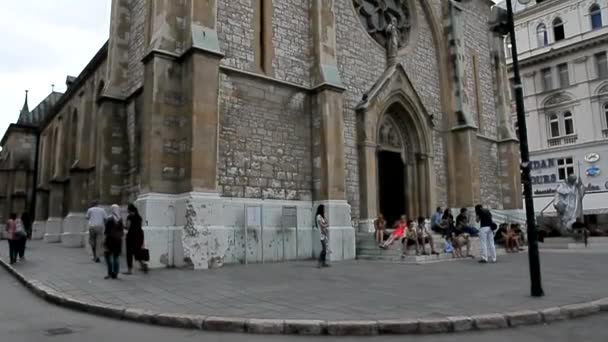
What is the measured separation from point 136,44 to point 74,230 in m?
10.7

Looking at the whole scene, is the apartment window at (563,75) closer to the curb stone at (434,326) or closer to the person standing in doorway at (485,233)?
the person standing in doorway at (485,233)

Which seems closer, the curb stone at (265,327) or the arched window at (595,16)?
the curb stone at (265,327)

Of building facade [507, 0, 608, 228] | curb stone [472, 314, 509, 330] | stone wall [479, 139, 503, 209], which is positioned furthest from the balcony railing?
curb stone [472, 314, 509, 330]

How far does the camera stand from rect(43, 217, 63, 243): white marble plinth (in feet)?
83.3

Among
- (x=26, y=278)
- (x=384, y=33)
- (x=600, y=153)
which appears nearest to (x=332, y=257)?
(x=26, y=278)

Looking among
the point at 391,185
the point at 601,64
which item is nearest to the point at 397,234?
the point at 391,185

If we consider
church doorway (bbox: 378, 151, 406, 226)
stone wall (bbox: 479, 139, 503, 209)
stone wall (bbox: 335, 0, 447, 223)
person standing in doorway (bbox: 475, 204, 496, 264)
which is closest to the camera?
person standing in doorway (bbox: 475, 204, 496, 264)

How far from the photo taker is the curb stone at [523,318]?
5.79 m

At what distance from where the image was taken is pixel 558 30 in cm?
3625

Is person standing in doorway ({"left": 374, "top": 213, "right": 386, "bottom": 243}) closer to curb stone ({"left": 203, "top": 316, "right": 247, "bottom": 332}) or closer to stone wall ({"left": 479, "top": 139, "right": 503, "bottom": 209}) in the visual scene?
curb stone ({"left": 203, "top": 316, "right": 247, "bottom": 332})

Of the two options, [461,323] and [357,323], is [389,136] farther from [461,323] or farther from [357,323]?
[357,323]

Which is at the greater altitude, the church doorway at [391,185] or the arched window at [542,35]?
the arched window at [542,35]

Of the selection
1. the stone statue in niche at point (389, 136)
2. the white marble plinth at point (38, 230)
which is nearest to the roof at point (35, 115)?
the white marble plinth at point (38, 230)

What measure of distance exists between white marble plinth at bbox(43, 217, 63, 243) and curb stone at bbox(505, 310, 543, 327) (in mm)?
25617
